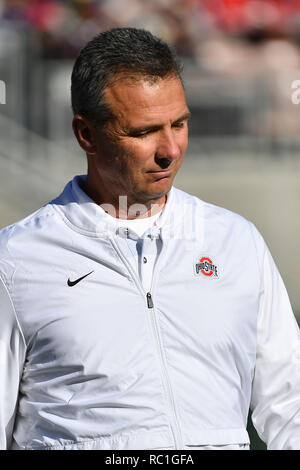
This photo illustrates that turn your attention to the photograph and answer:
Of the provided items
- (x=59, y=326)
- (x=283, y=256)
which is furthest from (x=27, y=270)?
(x=283, y=256)

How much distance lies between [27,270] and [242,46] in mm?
8586

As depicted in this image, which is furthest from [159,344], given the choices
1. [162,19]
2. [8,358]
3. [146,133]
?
[162,19]

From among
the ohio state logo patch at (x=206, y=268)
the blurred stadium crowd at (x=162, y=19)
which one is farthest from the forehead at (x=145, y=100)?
the blurred stadium crowd at (x=162, y=19)

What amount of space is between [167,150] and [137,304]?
0.37m

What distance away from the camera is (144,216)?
2.23 m

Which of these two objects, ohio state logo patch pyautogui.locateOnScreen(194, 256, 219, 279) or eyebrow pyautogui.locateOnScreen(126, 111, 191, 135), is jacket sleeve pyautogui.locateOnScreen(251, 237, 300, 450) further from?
eyebrow pyautogui.locateOnScreen(126, 111, 191, 135)

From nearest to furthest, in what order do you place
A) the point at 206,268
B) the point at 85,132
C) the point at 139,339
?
1. the point at 139,339
2. the point at 206,268
3. the point at 85,132

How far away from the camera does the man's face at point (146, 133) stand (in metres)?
2.07

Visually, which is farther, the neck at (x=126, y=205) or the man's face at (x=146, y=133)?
the neck at (x=126, y=205)

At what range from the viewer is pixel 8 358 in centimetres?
207

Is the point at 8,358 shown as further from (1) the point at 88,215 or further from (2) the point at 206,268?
(2) the point at 206,268

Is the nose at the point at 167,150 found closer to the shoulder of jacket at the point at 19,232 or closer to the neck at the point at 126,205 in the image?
the neck at the point at 126,205

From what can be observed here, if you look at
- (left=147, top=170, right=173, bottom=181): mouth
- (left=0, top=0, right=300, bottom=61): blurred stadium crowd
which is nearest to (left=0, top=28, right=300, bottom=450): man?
(left=147, top=170, right=173, bottom=181): mouth
